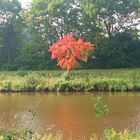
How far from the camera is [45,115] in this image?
25.1 meters

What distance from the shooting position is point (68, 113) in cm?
2614

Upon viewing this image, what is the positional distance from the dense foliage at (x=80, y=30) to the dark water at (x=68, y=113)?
65.1 feet

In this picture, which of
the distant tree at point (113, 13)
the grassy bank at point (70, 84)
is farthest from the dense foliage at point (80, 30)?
the grassy bank at point (70, 84)

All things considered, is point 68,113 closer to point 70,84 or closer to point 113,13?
point 70,84

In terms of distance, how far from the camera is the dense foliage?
5488 cm

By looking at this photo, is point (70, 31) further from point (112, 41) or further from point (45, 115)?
point (45, 115)

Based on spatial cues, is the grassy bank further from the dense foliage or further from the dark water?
the dense foliage

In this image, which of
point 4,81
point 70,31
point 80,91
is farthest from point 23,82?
point 70,31

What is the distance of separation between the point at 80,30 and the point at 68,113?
3101cm

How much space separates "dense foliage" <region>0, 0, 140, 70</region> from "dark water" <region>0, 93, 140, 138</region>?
781 inches

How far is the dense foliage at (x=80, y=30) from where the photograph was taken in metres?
54.9

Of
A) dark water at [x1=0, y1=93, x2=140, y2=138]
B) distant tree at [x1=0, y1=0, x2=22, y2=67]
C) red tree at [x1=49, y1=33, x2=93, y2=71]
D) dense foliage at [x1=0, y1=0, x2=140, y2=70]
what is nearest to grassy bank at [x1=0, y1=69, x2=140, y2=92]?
dark water at [x1=0, y1=93, x2=140, y2=138]

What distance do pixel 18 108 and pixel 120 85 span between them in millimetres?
12195

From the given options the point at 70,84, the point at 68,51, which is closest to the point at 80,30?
the point at 68,51
